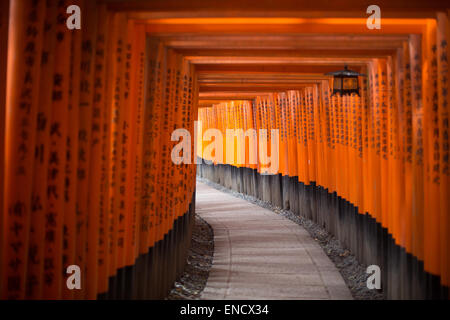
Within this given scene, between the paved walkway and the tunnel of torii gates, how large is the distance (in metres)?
0.73

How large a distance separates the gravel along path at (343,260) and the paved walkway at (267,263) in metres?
0.13

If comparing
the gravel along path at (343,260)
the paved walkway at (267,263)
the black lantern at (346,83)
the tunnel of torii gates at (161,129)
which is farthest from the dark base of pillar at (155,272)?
the black lantern at (346,83)

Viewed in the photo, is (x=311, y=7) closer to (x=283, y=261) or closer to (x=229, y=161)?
(x=283, y=261)

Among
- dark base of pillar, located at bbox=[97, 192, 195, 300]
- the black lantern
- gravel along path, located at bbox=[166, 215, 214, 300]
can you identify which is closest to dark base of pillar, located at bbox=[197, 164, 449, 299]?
the black lantern

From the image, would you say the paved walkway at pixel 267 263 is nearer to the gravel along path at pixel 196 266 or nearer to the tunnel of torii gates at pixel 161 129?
the gravel along path at pixel 196 266

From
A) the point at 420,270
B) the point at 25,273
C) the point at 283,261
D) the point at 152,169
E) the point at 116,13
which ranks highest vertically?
the point at 116,13

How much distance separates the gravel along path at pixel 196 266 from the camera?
6.53 metres

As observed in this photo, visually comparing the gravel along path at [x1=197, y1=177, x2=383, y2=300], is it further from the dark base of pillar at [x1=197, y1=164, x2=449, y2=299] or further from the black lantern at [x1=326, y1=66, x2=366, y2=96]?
the black lantern at [x1=326, y1=66, x2=366, y2=96]

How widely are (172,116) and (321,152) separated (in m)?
4.68

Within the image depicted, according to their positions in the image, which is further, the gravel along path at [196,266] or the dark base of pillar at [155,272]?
the gravel along path at [196,266]

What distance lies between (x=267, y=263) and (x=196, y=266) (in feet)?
4.16

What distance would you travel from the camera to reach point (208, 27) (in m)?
5.12
